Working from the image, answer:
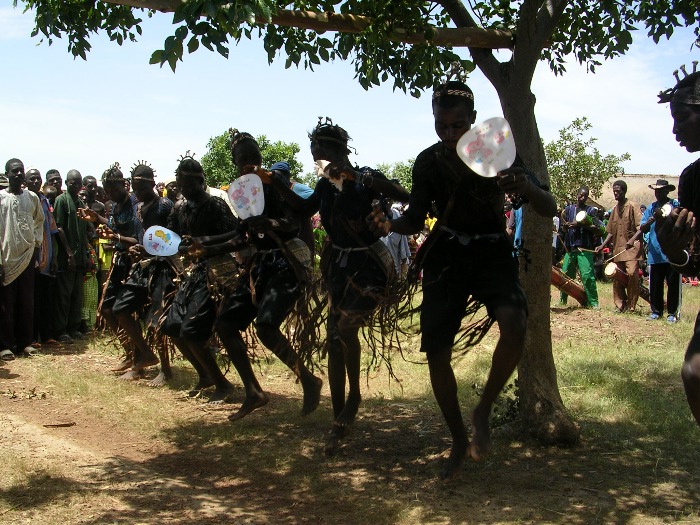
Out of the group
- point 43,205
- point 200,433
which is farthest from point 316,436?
point 43,205

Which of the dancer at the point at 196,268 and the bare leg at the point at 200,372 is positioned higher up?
the dancer at the point at 196,268

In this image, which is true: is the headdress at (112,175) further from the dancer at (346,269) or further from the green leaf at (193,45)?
the green leaf at (193,45)

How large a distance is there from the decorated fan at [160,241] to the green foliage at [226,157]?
36.8 feet

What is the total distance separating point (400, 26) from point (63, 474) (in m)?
3.30

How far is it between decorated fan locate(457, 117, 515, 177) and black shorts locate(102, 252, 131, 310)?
4.64m

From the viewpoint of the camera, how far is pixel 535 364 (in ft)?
16.6

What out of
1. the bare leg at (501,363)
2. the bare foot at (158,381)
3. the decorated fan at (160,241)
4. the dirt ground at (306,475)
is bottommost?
the dirt ground at (306,475)

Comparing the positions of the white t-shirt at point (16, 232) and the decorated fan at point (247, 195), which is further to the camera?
the white t-shirt at point (16, 232)

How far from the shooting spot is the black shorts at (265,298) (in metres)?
5.56

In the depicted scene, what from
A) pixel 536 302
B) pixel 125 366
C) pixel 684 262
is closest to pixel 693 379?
pixel 684 262

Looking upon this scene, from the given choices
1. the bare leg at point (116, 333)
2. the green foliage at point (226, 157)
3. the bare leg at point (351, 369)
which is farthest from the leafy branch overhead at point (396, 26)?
the green foliage at point (226, 157)

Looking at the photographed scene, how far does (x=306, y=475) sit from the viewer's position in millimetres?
4656

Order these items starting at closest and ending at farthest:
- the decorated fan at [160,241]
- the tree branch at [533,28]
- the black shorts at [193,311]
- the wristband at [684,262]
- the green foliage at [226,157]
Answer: the wristband at [684,262] → the tree branch at [533,28] → the black shorts at [193,311] → the decorated fan at [160,241] → the green foliage at [226,157]

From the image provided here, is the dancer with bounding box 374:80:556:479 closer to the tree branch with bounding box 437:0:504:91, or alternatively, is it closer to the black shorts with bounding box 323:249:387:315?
the black shorts with bounding box 323:249:387:315
